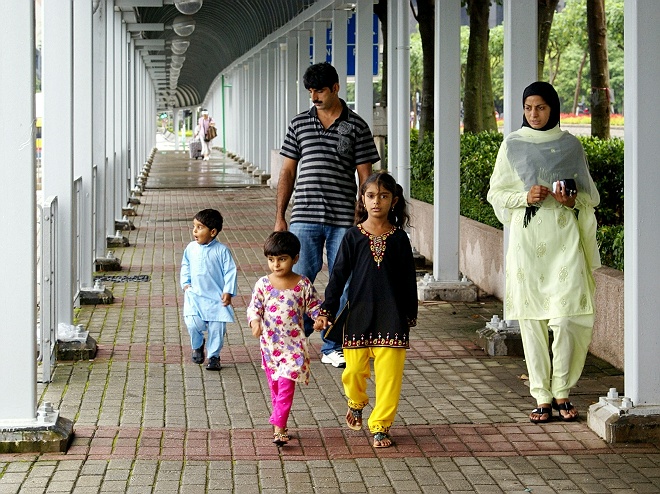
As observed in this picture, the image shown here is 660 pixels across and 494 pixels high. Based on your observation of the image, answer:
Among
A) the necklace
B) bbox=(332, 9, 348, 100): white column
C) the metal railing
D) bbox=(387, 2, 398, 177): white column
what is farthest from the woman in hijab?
bbox=(332, 9, 348, 100): white column

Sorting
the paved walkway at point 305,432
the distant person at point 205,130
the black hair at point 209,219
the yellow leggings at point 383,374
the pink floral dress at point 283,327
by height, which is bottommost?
the paved walkway at point 305,432

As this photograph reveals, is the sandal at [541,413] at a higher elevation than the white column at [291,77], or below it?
A: below

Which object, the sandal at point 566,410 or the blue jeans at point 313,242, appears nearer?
the sandal at point 566,410

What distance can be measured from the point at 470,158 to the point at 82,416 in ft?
30.4

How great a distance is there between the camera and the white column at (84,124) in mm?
11062

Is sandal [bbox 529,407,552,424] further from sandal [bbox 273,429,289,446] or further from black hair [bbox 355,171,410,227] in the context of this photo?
sandal [bbox 273,429,289,446]

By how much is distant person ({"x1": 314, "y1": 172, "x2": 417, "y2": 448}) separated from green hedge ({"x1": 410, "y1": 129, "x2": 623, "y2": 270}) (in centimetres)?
312

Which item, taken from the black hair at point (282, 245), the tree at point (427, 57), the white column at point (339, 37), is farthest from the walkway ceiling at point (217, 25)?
the black hair at point (282, 245)

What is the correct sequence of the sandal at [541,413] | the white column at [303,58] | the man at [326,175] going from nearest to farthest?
the sandal at [541,413]
the man at [326,175]
the white column at [303,58]

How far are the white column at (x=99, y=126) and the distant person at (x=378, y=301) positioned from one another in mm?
6418

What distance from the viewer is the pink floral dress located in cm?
642

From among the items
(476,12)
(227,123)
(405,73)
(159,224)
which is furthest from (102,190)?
(227,123)

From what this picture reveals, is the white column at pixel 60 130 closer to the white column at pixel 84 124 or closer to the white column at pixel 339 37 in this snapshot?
the white column at pixel 84 124

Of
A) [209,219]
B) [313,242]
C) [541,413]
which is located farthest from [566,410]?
[209,219]
